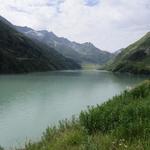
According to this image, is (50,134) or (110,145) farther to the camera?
(50,134)

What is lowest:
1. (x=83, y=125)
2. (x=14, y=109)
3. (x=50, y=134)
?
(x=14, y=109)

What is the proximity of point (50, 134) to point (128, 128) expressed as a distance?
644 cm

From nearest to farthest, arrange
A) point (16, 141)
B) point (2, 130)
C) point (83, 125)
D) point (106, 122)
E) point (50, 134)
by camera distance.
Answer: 1. point (106, 122)
2. point (83, 125)
3. point (50, 134)
4. point (16, 141)
5. point (2, 130)

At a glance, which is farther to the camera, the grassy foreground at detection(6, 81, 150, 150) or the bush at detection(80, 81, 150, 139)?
the bush at detection(80, 81, 150, 139)

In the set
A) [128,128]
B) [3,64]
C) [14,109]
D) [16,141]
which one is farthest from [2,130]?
[3,64]

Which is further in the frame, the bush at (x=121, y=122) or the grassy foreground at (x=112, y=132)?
the bush at (x=121, y=122)

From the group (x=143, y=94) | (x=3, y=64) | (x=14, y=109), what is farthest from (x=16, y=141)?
(x=3, y=64)

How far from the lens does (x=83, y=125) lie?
1308 centimetres

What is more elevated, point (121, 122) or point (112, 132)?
point (121, 122)

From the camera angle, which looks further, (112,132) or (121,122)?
(121,122)

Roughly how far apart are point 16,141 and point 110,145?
66.4ft

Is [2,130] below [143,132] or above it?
below

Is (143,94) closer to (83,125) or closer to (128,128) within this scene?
(83,125)

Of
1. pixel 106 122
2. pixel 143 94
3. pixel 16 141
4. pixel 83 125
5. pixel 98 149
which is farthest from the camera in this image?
pixel 16 141
